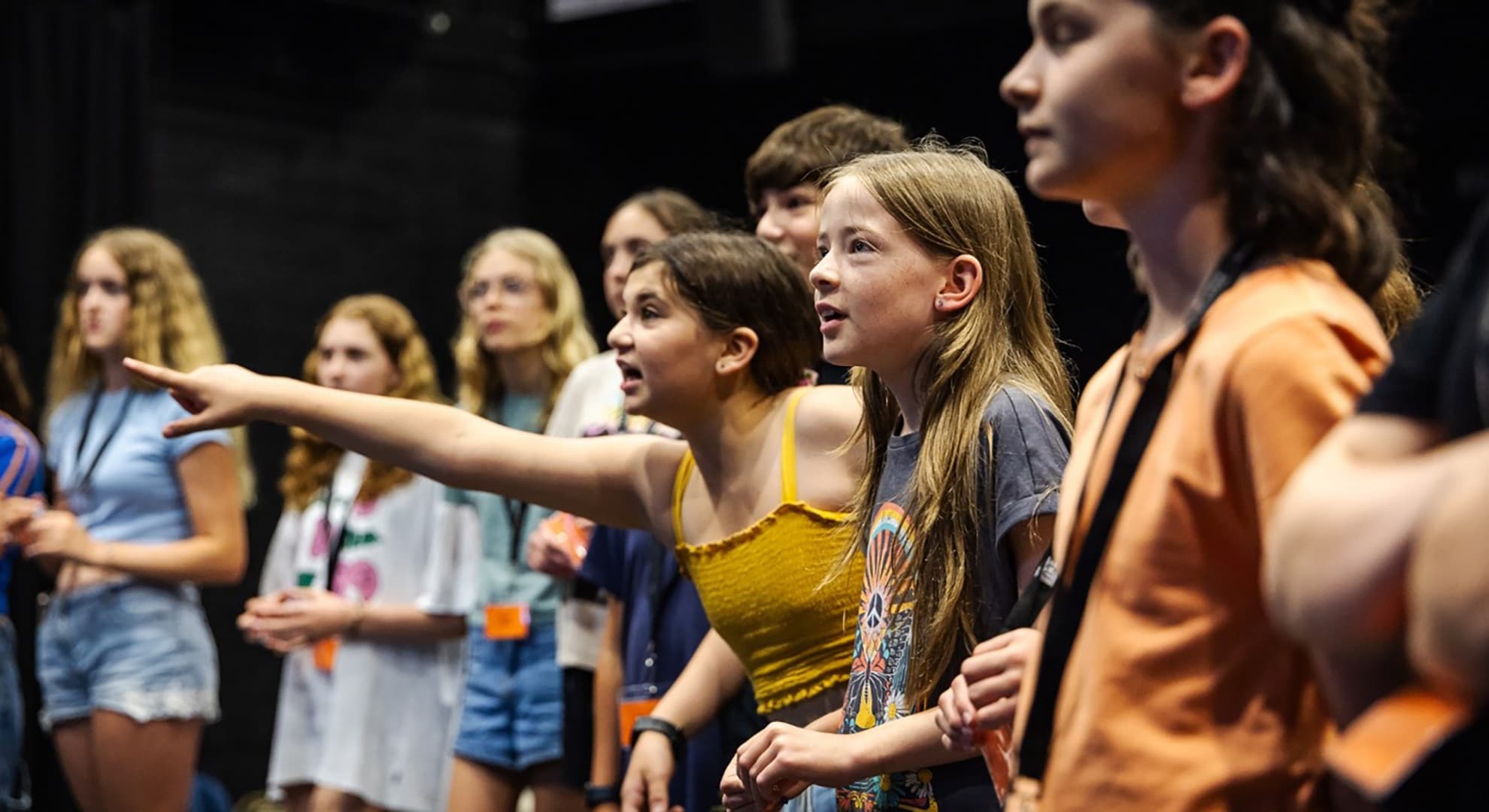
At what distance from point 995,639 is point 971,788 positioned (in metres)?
0.48

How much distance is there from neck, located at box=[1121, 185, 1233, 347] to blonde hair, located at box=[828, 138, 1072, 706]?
52 centimetres

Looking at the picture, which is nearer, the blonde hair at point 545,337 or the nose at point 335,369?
the blonde hair at point 545,337

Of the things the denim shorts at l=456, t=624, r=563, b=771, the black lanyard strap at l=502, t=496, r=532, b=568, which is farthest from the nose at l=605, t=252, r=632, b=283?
the denim shorts at l=456, t=624, r=563, b=771

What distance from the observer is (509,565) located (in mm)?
3410

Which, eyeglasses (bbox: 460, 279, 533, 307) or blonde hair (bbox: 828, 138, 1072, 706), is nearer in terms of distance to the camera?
blonde hair (bbox: 828, 138, 1072, 706)

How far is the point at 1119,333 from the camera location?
17.7ft

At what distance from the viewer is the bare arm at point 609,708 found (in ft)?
9.73

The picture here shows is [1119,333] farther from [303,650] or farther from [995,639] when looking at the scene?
[995,639]

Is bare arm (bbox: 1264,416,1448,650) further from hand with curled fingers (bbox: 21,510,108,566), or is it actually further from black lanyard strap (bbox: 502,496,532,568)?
hand with curled fingers (bbox: 21,510,108,566)

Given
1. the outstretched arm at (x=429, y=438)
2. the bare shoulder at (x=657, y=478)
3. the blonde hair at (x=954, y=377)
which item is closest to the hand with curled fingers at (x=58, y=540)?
the outstretched arm at (x=429, y=438)

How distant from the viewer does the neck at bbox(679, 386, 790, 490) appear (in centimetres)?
223

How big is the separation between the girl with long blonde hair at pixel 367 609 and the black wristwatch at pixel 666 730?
4.29ft

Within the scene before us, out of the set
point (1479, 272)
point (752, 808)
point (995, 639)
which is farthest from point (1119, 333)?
point (1479, 272)

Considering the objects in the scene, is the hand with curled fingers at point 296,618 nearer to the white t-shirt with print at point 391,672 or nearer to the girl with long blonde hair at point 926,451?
the white t-shirt with print at point 391,672
